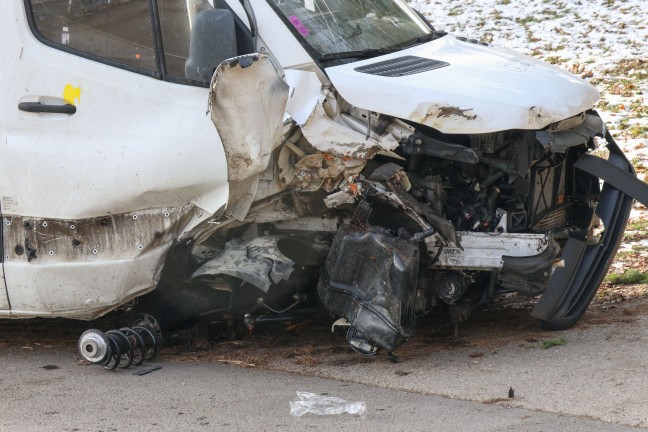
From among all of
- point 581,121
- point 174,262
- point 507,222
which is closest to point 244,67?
point 174,262

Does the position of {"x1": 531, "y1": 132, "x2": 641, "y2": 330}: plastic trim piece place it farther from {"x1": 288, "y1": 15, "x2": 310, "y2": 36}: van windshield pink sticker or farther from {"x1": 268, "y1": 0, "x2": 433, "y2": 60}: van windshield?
{"x1": 288, "y1": 15, "x2": 310, "y2": 36}: van windshield pink sticker

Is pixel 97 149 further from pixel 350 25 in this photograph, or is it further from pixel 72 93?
pixel 350 25

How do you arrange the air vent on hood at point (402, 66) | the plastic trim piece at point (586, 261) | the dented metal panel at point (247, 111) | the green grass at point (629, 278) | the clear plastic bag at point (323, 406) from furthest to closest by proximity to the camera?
the green grass at point (629, 278) < the plastic trim piece at point (586, 261) < the air vent on hood at point (402, 66) < the dented metal panel at point (247, 111) < the clear plastic bag at point (323, 406)

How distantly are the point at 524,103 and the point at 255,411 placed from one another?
2.16m

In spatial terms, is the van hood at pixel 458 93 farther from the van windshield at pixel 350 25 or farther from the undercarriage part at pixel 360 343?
the undercarriage part at pixel 360 343

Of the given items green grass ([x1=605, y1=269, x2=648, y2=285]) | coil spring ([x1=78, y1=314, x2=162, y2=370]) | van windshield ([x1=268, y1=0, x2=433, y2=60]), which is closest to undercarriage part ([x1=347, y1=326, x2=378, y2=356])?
coil spring ([x1=78, y1=314, x2=162, y2=370])

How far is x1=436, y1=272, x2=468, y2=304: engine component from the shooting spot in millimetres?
5941

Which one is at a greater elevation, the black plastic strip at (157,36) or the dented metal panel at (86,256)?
the black plastic strip at (157,36)

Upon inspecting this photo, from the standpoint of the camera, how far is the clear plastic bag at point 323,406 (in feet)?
16.4

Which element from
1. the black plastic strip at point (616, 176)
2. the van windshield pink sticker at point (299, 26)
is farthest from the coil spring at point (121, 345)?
the black plastic strip at point (616, 176)

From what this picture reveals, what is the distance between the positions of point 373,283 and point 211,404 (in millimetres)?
1113

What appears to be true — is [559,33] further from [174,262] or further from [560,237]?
[174,262]

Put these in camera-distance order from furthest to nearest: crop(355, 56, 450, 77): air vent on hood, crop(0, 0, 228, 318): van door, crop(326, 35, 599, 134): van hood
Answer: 1. crop(355, 56, 450, 77): air vent on hood
2. crop(0, 0, 228, 318): van door
3. crop(326, 35, 599, 134): van hood

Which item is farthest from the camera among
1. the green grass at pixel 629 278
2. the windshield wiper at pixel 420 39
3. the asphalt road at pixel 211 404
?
the green grass at pixel 629 278
